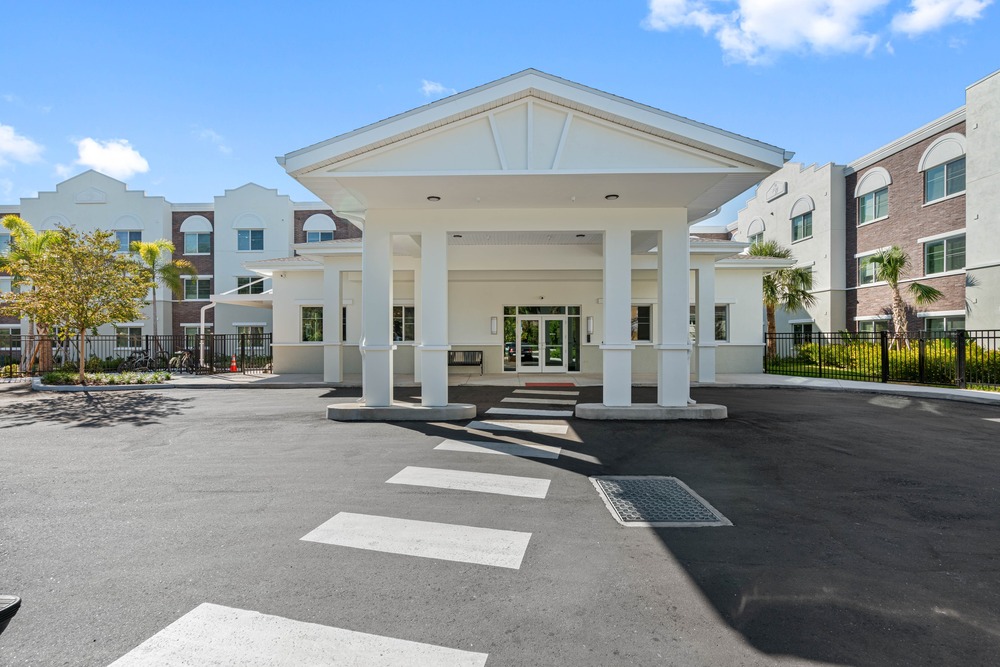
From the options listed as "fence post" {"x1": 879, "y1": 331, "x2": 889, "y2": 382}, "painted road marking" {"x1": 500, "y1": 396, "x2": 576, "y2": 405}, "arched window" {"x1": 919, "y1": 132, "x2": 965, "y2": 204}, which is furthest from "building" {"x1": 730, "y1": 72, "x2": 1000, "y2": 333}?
"painted road marking" {"x1": 500, "y1": 396, "x2": 576, "y2": 405}

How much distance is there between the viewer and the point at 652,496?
533 cm

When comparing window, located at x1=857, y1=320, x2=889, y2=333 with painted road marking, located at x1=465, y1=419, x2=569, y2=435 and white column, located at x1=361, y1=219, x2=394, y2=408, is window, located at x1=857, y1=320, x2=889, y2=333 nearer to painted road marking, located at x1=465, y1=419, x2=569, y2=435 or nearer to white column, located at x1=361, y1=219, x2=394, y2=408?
painted road marking, located at x1=465, y1=419, x2=569, y2=435

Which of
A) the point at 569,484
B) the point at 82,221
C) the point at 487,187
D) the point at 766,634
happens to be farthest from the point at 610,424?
the point at 82,221

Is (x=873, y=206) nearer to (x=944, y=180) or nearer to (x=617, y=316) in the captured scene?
(x=944, y=180)

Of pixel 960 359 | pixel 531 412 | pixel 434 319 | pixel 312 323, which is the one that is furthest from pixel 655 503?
pixel 312 323

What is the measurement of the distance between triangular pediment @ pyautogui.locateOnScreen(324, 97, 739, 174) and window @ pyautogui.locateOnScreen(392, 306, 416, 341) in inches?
452

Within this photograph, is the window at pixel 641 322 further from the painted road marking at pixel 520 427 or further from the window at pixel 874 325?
the painted road marking at pixel 520 427

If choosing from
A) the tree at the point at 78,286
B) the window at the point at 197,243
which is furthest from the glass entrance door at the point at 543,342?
the window at the point at 197,243

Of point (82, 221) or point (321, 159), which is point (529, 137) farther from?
point (82, 221)

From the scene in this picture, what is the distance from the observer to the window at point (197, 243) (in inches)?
1236

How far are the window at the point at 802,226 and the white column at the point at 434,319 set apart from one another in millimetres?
25531

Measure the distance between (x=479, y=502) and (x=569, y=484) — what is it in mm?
1163

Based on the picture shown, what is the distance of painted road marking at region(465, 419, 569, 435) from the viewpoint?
8727mm

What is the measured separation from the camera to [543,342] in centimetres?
1995
